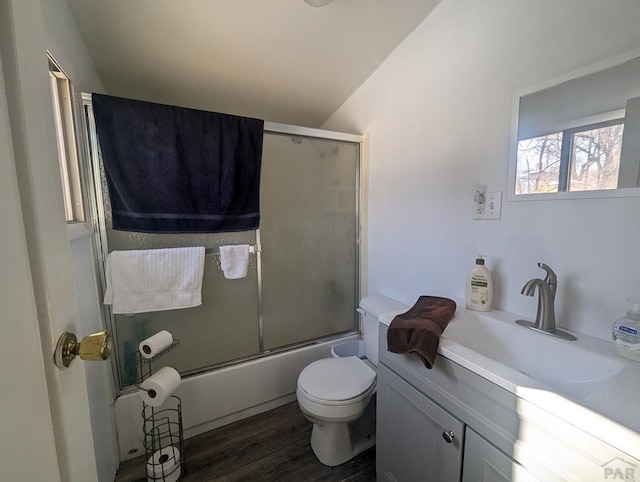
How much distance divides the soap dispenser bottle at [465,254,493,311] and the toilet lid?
→ 663 millimetres

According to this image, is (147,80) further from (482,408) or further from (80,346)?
(482,408)

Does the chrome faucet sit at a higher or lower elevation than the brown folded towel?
higher

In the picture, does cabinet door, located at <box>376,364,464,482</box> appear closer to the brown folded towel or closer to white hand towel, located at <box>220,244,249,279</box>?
the brown folded towel

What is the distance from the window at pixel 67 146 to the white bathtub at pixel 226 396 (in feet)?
3.32

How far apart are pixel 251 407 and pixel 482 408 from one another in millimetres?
1476

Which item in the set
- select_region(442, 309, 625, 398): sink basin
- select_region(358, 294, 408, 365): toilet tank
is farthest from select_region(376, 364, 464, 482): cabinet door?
select_region(358, 294, 408, 365): toilet tank

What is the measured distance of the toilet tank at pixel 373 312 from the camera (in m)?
1.59

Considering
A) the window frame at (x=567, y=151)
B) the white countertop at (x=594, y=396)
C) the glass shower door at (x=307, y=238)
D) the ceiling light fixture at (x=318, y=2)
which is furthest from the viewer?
the glass shower door at (x=307, y=238)

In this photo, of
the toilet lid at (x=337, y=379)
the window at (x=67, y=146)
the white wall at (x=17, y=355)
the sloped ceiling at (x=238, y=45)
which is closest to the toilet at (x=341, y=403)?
the toilet lid at (x=337, y=379)

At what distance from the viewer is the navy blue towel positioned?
1.35 m

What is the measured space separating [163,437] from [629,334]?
2.06 m

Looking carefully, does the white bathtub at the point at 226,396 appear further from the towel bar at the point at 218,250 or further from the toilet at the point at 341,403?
the towel bar at the point at 218,250

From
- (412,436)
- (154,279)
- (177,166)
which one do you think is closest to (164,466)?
A: (154,279)

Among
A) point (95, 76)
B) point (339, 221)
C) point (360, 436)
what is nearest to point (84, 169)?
point (95, 76)
